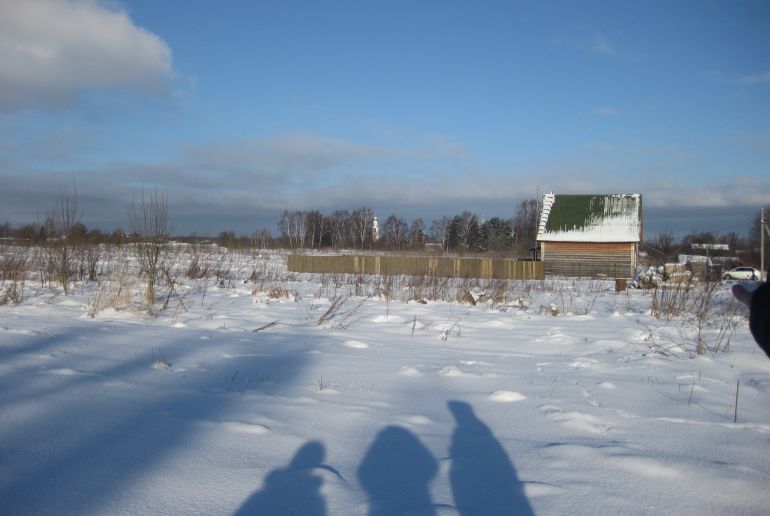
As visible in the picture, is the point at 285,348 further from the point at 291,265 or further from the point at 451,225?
the point at 451,225

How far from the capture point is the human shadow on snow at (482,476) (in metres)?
2.18

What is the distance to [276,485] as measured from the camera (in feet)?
7.33

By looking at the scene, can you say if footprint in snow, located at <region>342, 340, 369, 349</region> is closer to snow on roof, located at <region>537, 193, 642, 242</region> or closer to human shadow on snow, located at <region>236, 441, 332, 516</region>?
human shadow on snow, located at <region>236, 441, 332, 516</region>

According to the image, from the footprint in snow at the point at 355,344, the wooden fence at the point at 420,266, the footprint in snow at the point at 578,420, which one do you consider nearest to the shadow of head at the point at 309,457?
the footprint in snow at the point at 578,420

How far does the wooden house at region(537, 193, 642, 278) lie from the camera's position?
2725cm

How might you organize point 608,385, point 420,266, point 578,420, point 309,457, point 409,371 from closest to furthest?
point 309,457, point 578,420, point 608,385, point 409,371, point 420,266

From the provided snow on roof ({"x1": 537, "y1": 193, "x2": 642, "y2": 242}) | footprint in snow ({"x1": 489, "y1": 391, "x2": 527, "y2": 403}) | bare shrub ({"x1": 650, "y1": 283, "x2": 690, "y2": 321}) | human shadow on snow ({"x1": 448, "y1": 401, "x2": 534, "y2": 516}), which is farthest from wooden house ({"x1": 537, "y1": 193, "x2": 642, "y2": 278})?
human shadow on snow ({"x1": 448, "y1": 401, "x2": 534, "y2": 516})

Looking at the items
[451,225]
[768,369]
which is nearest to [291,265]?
[768,369]

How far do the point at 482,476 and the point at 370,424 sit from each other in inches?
35.5

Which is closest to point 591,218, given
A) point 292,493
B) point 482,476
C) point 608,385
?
point 608,385

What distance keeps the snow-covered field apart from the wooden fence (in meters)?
18.6

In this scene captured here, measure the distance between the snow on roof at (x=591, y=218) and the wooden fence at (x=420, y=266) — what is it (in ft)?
8.36

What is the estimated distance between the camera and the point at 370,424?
124 inches

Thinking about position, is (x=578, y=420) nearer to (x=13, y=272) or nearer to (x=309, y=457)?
(x=309, y=457)
